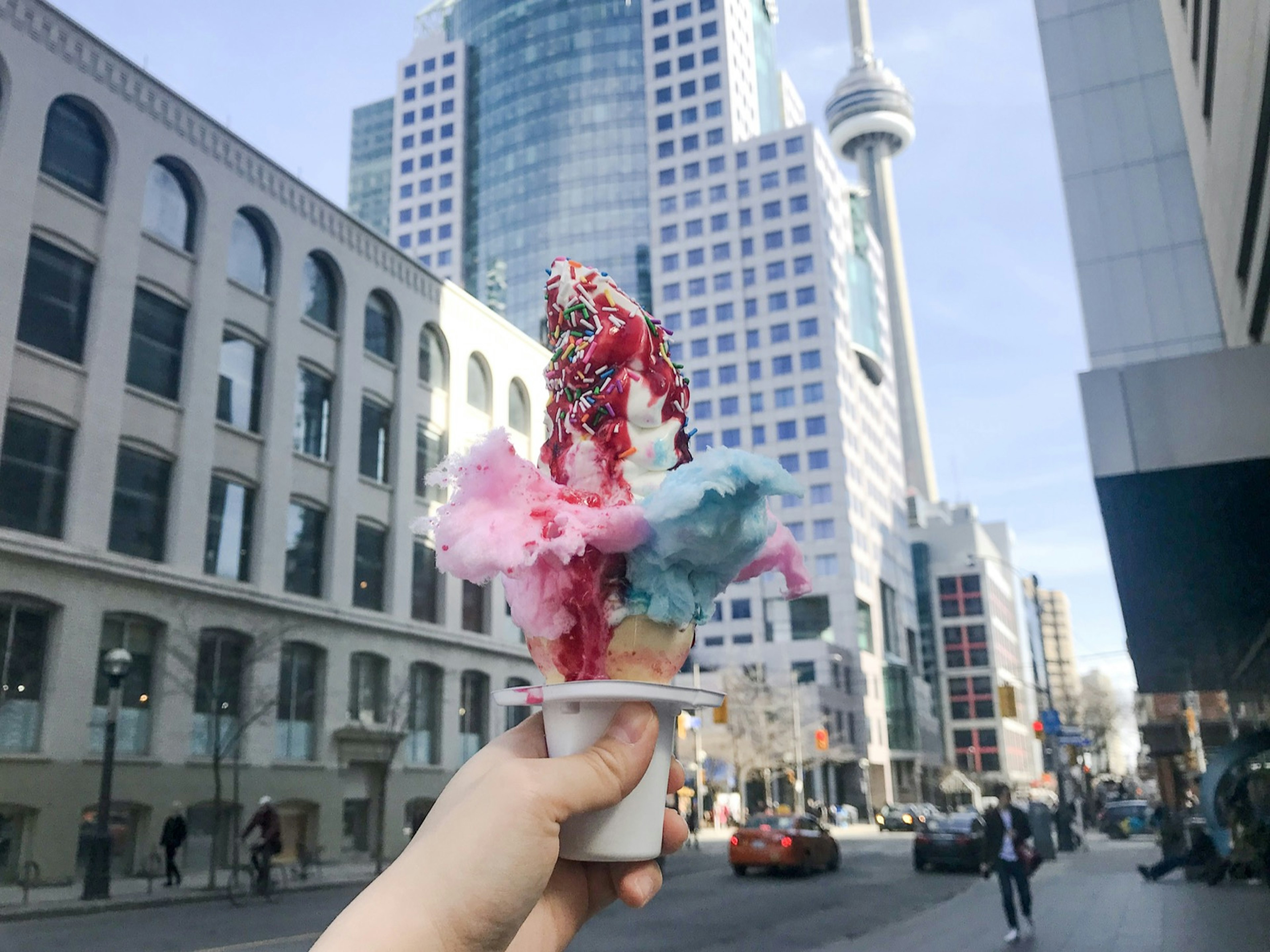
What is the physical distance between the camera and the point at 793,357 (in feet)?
305

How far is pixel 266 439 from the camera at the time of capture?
28828 millimetres

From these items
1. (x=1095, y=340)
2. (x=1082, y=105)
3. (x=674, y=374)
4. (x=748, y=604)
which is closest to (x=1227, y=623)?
(x=1095, y=340)

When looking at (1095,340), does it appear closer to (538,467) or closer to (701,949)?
(701,949)

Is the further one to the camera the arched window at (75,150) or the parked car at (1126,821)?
the parked car at (1126,821)

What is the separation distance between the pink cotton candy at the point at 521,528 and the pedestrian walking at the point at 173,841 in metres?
21.9

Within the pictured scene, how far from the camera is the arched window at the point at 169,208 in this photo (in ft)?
85.8

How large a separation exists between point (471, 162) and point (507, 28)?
598 inches

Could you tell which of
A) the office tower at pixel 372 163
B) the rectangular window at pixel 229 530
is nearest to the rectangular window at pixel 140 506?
the rectangular window at pixel 229 530

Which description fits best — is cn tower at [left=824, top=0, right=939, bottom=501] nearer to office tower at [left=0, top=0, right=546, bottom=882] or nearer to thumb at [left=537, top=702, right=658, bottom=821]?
office tower at [left=0, top=0, right=546, bottom=882]

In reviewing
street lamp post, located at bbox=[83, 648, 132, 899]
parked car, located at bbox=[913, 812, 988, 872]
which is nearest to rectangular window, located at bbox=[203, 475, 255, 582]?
street lamp post, located at bbox=[83, 648, 132, 899]

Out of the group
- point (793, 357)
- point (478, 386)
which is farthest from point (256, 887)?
point (793, 357)

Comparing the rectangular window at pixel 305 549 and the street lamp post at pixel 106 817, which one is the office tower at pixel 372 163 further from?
the street lamp post at pixel 106 817

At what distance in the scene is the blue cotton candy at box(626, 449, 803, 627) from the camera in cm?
281

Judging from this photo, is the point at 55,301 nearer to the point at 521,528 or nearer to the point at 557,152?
the point at 521,528
